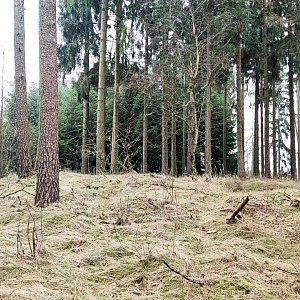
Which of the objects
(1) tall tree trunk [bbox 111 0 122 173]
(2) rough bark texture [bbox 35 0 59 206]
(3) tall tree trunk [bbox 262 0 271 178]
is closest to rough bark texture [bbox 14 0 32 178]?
(2) rough bark texture [bbox 35 0 59 206]

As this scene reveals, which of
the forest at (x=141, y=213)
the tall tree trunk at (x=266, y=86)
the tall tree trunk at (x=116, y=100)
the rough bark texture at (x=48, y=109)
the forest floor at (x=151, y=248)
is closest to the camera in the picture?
the forest floor at (x=151, y=248)

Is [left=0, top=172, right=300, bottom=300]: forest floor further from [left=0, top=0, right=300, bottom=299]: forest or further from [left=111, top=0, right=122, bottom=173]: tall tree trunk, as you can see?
[left=111, top=0, right=122, bottom=173]: tall tree trunk

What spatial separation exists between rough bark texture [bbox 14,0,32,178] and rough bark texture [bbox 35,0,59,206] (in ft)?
11.1

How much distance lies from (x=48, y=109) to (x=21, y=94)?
367cm

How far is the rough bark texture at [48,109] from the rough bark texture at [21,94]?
338 centimetres

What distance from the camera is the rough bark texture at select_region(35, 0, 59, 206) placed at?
6.14 m

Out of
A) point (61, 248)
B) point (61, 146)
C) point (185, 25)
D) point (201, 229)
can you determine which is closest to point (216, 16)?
point (185, 25)

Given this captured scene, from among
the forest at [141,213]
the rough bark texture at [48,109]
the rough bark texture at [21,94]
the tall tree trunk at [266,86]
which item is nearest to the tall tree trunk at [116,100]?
the forest at [141,213]

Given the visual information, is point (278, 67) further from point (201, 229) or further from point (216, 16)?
point (201, 229)

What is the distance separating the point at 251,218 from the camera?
4.94 meters

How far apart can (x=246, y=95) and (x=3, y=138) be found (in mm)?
14759

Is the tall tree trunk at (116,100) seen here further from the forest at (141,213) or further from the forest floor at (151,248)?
the forest floor at (151,248)

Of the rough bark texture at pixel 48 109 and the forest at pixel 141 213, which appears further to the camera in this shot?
the rough bark texture at pixel 48 109

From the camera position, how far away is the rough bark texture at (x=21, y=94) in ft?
30.7
